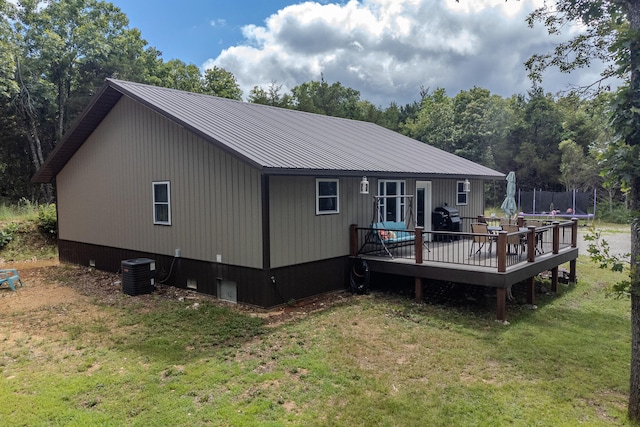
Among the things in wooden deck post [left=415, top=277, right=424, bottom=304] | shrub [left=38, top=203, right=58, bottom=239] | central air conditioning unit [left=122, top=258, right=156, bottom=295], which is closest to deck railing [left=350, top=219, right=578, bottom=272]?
wooden deck post [left=415, top=277, right=424, bottom=304]

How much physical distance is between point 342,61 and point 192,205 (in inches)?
1712

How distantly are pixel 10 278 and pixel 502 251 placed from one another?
10.6 meters

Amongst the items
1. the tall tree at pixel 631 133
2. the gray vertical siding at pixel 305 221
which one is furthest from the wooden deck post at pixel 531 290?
the tall tree at pixel 631 133

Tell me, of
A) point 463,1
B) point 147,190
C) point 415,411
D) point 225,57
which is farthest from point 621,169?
point 225,57

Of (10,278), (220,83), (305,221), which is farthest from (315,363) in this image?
(220,83)

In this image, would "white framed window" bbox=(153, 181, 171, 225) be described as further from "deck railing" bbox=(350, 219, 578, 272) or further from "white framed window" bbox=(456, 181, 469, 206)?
"white framed window" bbox=(456, 181, 469, 206)

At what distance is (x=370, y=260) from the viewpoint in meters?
9.04

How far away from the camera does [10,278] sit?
31.7 ft

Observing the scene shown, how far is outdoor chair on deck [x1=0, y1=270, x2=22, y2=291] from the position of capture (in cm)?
956

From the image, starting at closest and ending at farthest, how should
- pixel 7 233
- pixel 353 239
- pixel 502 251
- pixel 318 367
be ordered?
pixel 318 367 → pixel 502 251 → pixel 353 239 → pixel 7 233

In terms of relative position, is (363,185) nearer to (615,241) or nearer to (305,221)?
(305,221)

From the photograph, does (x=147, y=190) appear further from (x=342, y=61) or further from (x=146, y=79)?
(x=342, y=61)

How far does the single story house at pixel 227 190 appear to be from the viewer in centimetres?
790

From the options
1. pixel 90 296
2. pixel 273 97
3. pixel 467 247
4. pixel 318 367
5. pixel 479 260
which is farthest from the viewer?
pixel 273 97
